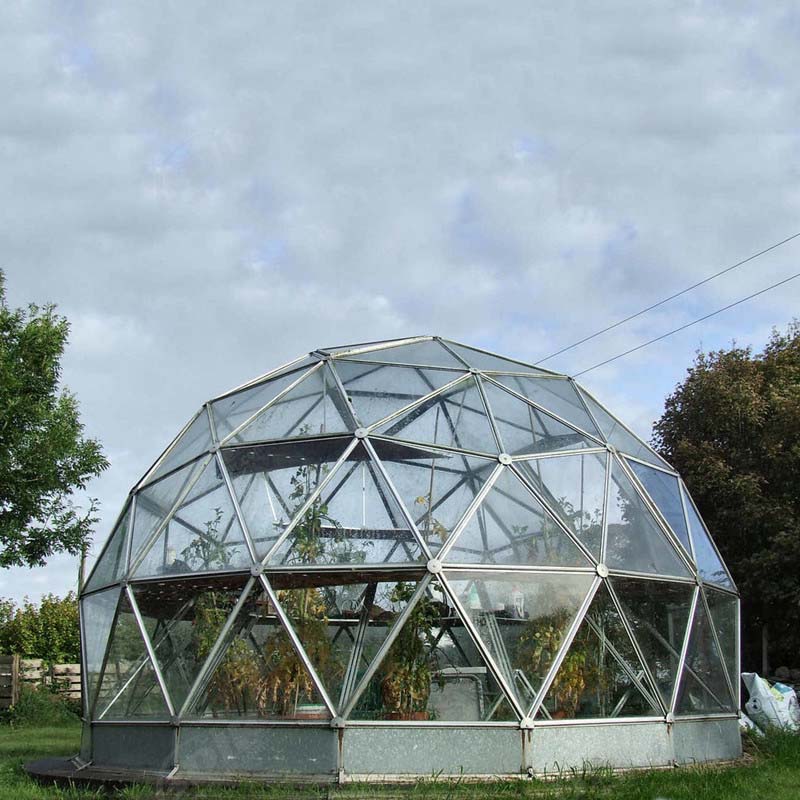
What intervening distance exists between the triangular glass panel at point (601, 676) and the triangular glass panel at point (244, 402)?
15.9 feet

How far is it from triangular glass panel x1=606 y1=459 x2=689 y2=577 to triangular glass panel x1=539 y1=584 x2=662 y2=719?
670mm

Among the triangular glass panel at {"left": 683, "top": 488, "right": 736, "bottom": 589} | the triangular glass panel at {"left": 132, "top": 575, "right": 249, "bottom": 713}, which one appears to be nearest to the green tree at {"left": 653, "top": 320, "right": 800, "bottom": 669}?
the triangular glass panel at {"left": 683, "top": 488, "right": 736, "bottom": 589}

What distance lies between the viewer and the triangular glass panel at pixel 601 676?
10078mm

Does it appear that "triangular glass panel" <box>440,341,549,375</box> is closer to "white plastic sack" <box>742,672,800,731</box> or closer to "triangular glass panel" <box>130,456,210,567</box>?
"triangular glass panel" <box>130,456,210,567</box>

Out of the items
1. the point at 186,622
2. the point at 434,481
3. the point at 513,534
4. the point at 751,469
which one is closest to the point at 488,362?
the point at 434,481

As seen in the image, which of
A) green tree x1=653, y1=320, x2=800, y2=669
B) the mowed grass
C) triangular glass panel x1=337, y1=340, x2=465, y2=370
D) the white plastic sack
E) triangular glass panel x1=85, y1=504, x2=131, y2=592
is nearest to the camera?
the mowed grass

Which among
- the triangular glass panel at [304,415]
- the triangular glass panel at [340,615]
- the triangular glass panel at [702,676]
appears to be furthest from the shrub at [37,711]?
the triangular glass panel at [702,676]

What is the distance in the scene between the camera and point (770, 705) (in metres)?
14.2

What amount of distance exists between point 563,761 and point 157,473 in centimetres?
642

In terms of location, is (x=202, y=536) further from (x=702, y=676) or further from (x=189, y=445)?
(x=702, y=676)

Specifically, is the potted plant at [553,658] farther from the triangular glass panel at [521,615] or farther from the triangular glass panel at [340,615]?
the triangular glass panel at [340,615]

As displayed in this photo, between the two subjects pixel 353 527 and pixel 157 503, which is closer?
pixel 353 527

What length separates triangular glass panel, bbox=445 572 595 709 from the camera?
9.84 m

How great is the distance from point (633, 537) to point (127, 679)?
6.16m
